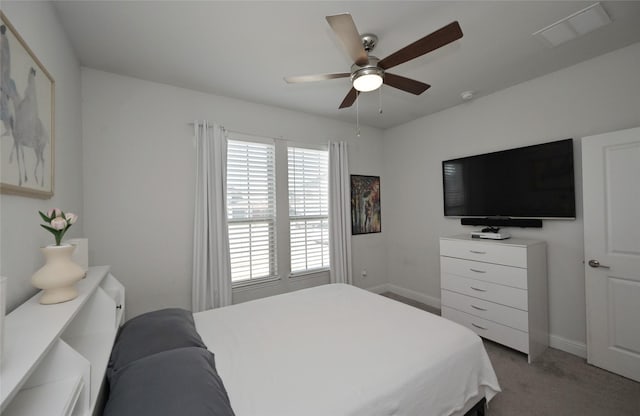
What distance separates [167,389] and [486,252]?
9.43ft

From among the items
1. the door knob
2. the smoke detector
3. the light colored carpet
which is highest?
the smoke detector

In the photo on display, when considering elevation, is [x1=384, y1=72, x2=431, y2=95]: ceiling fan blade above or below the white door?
above

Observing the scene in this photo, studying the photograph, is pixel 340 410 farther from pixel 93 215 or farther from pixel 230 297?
pixel 93 215

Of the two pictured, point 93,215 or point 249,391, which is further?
point 93,215

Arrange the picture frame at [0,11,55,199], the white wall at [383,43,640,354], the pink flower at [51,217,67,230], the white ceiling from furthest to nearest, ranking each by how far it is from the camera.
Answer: the white wall at [383,43,640,354] < the white ceiling < the pink flower at [51,217,67,230] < the picture frame at [0,11,55,199]

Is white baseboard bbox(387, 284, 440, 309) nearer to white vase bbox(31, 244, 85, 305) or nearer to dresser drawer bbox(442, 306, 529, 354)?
dresser drawer bbox(442, 306, 529, 354)

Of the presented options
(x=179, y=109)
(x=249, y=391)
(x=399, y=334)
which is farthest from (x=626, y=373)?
(x=179, y=109)

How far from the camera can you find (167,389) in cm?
94

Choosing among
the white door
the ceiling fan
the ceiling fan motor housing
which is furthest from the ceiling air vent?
the ceiling fan motor housing

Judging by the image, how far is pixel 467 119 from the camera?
3.35 m

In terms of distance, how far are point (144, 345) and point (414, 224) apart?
11.8ft

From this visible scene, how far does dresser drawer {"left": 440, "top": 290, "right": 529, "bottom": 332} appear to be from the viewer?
2.48 metres

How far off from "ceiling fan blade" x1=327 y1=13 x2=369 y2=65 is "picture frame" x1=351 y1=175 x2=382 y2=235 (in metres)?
2.41

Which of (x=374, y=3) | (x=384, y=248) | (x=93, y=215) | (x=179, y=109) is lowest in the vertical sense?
Answer: (x=384, y=248)
